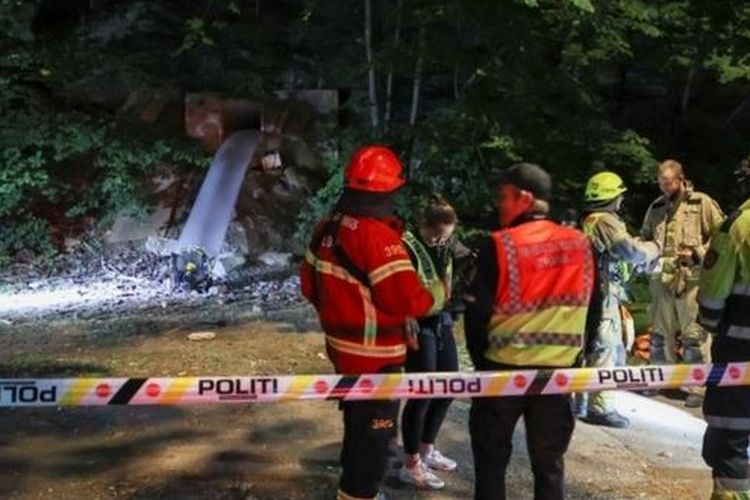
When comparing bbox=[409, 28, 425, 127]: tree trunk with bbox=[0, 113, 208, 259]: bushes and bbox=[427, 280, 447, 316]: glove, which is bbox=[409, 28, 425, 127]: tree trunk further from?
bbox=[427, 280, 447, 316]: glove

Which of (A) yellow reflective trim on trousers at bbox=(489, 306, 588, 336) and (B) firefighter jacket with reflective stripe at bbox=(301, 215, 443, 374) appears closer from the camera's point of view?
(B) firefighter jacket with reflective stripe at bbox=(301, 215, 443, 374)

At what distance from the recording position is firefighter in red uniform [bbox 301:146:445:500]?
11.5 ft

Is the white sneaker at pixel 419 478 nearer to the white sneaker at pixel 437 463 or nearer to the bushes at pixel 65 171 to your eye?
the white sneaker at pixel 437 463

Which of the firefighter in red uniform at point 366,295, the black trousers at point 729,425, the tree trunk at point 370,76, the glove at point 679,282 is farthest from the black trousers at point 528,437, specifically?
the tree trunk at point 370,76

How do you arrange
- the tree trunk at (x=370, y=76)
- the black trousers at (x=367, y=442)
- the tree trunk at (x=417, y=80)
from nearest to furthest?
the black trousers at (x=367, y=442), the tree trunk at (x=417, y=80), the tree trunk at (x=370, y=76)

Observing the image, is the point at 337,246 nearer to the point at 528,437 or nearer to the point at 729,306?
the point at 528,437

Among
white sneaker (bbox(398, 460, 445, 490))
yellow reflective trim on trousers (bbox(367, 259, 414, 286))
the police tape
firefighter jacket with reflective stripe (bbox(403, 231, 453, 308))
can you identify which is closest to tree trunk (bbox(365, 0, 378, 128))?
firefighter jacket with reflective stripe (bbox(403, 231, 453, 308))

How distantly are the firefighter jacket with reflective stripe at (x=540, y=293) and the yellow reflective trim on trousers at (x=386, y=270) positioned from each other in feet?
1.39

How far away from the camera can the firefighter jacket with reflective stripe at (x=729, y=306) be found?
13.7 feet

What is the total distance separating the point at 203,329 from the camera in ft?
30.0

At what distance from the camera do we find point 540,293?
3.61m

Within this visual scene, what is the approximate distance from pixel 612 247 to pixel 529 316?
2297 mm

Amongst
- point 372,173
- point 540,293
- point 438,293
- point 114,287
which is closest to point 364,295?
point 372,173

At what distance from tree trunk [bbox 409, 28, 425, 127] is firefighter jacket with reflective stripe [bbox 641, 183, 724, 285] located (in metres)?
4.18
